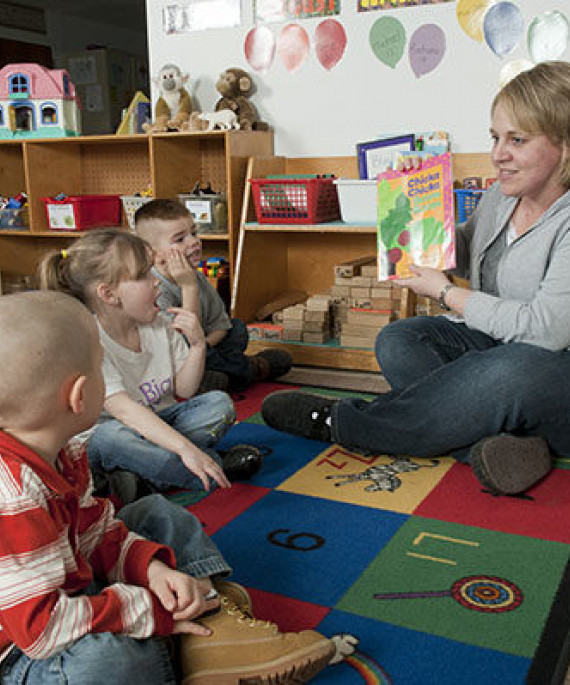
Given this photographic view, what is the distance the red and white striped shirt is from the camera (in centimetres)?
80

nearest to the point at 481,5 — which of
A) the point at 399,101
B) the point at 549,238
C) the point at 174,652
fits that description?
the point at 399,101

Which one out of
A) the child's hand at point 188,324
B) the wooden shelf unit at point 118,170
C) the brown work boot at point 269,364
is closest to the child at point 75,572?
the child's hand at point 188,324

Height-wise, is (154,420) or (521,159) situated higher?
(521,159)

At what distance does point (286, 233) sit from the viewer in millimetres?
3168

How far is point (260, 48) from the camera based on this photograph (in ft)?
9.95

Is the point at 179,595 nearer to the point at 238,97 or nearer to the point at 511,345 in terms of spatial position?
the point at 511,345

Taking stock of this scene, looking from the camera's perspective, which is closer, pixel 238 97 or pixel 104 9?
pixel 238 97

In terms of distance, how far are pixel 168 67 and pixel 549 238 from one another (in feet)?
6.63

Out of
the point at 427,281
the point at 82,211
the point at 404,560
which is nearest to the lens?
the point at 404,560

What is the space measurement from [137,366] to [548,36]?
1.88 meters

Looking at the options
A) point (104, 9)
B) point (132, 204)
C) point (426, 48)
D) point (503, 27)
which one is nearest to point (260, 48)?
point (426, 48)

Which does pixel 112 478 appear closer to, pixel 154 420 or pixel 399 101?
pixel 154 420

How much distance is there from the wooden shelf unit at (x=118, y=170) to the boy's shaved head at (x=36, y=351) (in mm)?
2049

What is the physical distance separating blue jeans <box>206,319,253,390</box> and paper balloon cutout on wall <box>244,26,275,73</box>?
1.23 meters
